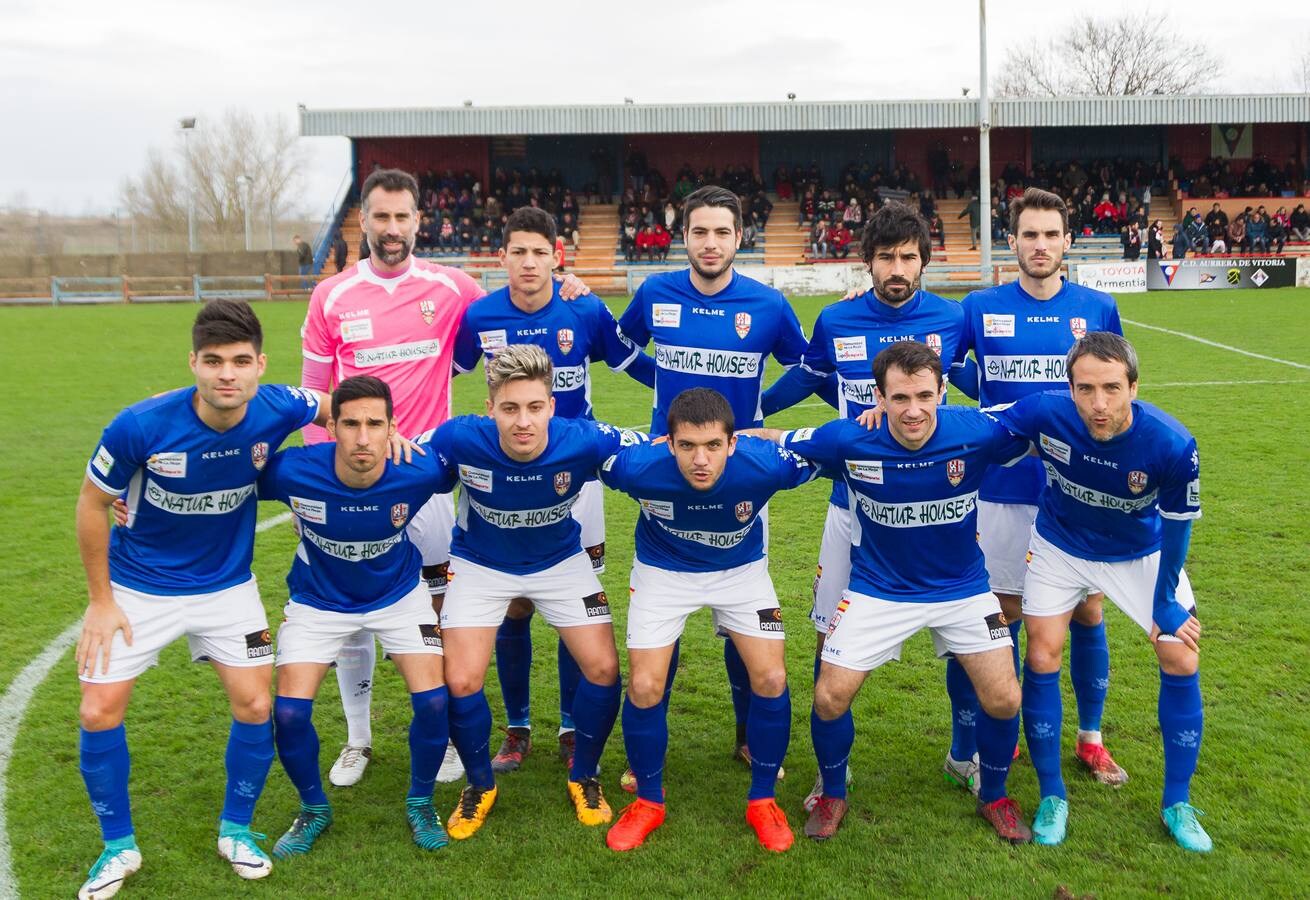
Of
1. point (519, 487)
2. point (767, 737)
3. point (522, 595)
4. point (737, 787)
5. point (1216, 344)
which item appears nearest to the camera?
point (767, 737)

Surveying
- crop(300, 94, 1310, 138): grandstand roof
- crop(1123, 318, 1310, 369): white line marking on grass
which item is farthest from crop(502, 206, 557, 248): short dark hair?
crop(300, 94, 1310, 138): grandstand roof

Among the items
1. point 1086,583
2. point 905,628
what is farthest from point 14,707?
point 1086,583

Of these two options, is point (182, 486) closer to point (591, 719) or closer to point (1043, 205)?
point (591, 719)

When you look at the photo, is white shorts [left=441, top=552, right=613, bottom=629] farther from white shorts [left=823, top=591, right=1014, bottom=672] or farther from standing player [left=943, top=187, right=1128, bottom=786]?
standing player [left=943, top=187, right=1128, bottom=786]

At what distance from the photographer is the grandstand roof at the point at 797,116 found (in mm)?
32500

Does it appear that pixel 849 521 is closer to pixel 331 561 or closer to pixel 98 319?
pixel 331 561

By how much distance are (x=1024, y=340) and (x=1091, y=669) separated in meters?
1.39

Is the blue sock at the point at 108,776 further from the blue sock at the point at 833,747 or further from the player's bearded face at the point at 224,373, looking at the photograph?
the blue sock at the point at 833,747

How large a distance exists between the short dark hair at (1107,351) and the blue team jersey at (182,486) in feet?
9.51

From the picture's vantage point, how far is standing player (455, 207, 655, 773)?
15.4 ft

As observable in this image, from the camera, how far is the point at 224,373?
3771 millimetres

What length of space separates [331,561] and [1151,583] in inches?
121

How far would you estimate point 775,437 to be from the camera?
171 inches

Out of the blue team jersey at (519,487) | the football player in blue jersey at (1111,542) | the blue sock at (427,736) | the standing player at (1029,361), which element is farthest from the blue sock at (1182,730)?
the blue sock at (427,736)
